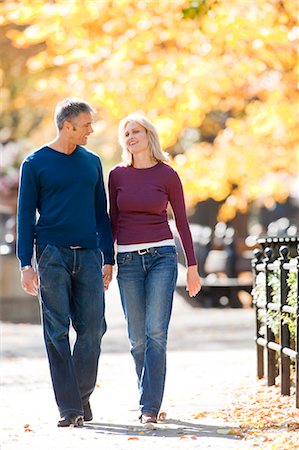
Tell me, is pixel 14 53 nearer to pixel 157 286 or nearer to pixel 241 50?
pixel 241 50

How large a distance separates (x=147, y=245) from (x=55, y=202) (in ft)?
2.05

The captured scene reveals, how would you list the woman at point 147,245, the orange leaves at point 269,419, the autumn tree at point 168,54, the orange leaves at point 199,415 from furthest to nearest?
the autumn tree at point 168,54, the orange leaves at point 199,415, the woman at point 147,245, the orange leaves at point 269,419

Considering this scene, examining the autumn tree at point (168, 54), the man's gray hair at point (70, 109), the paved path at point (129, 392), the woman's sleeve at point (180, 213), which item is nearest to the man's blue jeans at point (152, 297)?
the woman's sleeve at point (180, 213)

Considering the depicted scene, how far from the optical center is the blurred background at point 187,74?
14.7 m

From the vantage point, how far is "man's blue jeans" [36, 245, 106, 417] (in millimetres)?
7914

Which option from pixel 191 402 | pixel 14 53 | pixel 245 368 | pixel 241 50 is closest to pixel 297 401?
pixel 191 402

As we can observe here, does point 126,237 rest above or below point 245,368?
above

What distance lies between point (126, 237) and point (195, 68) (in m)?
8.74

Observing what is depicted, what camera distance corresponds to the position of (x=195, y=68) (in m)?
16.7

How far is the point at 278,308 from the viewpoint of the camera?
31.0 ft

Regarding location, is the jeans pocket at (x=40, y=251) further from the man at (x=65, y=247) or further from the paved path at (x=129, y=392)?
the paved path at (x=129, y=392)

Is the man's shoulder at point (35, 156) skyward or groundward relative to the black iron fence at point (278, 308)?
skyward

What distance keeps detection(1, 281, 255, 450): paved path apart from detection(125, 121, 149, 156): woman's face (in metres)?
1.68

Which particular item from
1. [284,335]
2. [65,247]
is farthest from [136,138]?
[284,335]
